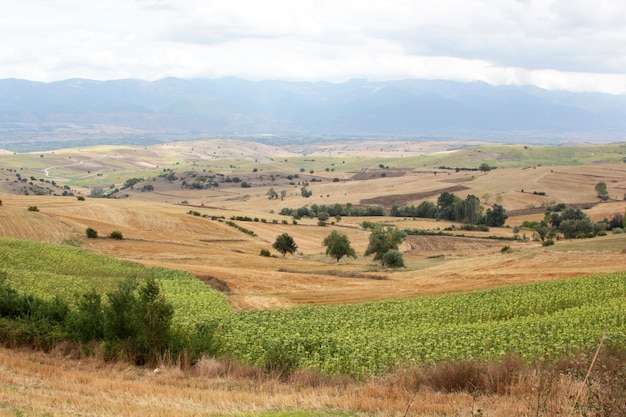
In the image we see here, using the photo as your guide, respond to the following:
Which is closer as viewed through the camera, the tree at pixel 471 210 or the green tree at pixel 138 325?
the green tree at pixel 138 325

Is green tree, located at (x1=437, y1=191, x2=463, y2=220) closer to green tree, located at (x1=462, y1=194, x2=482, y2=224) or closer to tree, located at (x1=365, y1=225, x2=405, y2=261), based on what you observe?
green tree, located at (x1=462, y1=194, x2=482, y2=224)

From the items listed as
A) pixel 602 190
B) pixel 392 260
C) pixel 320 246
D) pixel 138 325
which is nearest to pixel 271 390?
pixel 138 325

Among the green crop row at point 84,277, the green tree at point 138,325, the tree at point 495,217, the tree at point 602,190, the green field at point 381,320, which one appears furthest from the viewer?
the tree at point 602,190

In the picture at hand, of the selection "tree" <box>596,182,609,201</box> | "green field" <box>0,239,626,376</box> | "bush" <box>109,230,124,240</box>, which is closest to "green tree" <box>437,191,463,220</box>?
"tree" <box>596,182,609,201</box>

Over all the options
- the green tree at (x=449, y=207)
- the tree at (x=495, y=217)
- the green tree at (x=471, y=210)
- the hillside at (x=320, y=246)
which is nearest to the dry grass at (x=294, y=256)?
the hillside at (x=320, y=246)

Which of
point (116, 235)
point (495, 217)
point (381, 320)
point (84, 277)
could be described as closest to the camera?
point (381, 320)

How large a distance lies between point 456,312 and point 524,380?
1791 cm

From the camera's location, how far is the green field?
19.1m

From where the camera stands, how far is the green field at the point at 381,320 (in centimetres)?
1911

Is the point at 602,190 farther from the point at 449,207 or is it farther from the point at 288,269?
the point at 288,269

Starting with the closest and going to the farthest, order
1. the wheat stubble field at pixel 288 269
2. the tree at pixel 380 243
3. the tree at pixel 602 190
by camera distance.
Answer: the wheat stubble field at pixel 288 269 < the tree at pixel 380 243 < the tree at pixel 602 190

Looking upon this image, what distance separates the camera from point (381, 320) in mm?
30406

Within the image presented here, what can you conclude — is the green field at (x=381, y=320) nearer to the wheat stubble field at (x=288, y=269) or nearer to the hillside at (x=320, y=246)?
the wheat stubble field at (x=288, y=269)

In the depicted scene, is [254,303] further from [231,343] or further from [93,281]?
[231,343]
